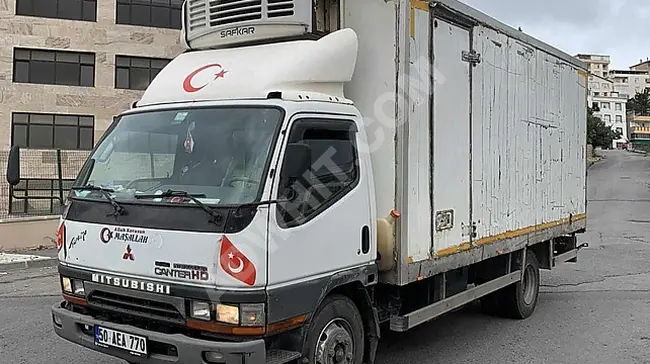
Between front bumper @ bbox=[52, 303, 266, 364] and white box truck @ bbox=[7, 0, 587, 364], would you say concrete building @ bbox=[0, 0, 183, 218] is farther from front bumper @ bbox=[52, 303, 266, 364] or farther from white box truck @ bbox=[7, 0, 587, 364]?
front bumper @ bbox=[52, 303, 266, 364]

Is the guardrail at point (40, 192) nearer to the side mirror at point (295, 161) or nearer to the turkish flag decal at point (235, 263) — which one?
the side mirror at point (295, 161)

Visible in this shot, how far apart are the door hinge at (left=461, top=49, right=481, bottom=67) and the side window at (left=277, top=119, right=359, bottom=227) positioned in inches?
71.2

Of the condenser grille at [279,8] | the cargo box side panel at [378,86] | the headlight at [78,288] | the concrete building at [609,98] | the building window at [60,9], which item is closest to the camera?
the headlight at [78,288]

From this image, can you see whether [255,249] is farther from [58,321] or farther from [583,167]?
[583,167]

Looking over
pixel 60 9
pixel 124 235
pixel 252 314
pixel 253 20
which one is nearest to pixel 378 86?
pixel 253 20

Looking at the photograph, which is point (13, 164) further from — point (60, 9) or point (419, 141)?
point (60, 9)

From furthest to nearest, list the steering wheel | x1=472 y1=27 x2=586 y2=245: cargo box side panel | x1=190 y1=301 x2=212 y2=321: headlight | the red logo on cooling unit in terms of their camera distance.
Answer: x1=472 y1=27 x2=586 y2=245: cargo box side panel
the red logo on cooling unit
the steering wheel
x1=190 y1=301 x2=212 y2=321: headlight

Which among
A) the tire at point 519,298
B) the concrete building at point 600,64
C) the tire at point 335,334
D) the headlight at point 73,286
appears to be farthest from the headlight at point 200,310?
the concrete building at point 600,64

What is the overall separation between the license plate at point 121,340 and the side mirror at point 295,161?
1.46 m

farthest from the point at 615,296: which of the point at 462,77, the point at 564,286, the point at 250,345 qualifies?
the point at 250,345

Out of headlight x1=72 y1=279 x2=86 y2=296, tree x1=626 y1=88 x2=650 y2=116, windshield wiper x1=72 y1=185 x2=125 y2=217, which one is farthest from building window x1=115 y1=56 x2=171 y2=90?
tree x1=626 y1=88 x2=650 y2=116

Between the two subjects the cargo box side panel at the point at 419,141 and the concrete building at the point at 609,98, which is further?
the concrete building at the point at 609,98

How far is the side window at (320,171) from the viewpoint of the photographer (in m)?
4.45

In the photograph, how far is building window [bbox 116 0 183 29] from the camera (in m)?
33.4
